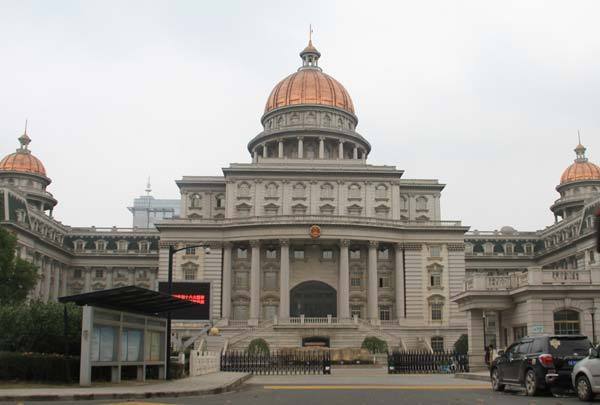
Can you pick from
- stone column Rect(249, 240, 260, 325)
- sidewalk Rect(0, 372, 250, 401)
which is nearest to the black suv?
A: sidewalk Rect(0, 372, 250, 401)

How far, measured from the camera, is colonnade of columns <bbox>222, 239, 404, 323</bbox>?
280 feet

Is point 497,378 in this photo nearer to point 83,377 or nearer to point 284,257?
point 83,377

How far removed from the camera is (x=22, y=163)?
111 metres

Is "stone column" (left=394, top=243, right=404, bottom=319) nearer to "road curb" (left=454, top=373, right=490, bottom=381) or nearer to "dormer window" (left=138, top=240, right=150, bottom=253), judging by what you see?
"dormer window" (left=138, top=240, right=150, bottom=253)

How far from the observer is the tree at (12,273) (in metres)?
63.7

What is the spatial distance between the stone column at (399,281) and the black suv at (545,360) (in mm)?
61890

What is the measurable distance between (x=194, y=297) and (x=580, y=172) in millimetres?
87386

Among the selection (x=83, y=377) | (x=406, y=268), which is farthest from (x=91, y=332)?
(x=406, y=268)

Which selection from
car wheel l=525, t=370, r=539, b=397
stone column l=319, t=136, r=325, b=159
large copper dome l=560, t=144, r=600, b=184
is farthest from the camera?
large copper dome l=560, t=144, r=600, b=184

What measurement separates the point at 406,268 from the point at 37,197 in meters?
56.0

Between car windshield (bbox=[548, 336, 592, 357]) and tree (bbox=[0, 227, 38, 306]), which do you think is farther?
tree (bbox=[0, 227, 38, 306])

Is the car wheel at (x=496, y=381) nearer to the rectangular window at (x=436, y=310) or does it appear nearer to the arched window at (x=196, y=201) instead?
the rectangular window at (x=436, y=310)

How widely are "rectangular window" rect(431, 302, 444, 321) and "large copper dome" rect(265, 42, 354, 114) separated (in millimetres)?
39429

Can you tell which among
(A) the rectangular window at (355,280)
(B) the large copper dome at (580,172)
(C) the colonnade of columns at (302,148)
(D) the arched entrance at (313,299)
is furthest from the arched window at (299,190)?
(B) the large copper dome at (580,172)
